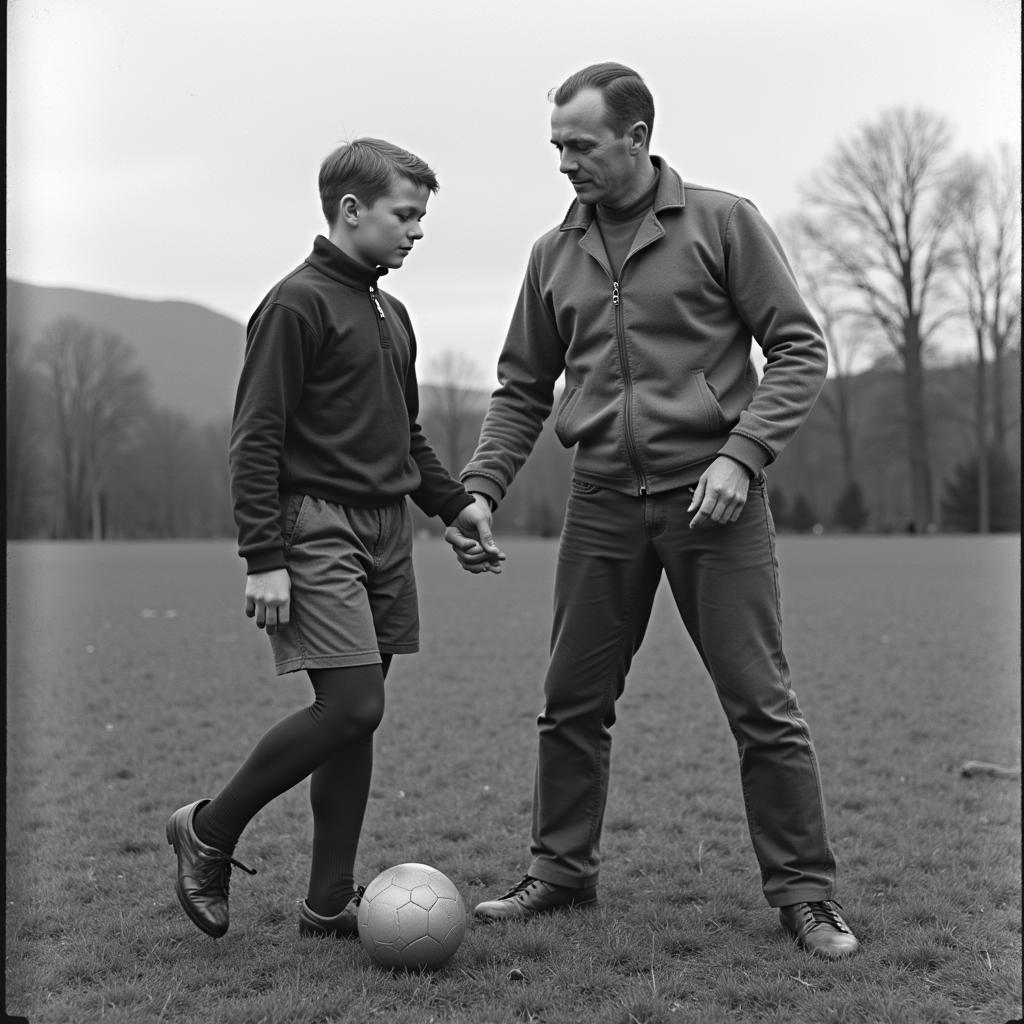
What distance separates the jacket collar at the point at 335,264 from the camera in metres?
3.74

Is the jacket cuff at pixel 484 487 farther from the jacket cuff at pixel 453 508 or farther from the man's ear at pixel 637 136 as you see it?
the man's ear at pixel 637 136

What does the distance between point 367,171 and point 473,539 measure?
3.91 ft

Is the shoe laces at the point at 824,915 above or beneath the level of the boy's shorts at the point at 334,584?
beneath

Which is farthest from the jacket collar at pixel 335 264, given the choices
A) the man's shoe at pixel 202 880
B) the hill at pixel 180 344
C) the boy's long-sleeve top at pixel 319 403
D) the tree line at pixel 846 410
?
the hill at pixel 180 344

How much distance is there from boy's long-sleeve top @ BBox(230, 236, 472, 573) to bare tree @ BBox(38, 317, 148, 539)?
203 ft

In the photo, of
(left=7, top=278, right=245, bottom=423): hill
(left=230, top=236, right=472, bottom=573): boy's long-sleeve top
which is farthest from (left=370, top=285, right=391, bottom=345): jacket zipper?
(left=7, top=278, right=245, bottom=423): hill

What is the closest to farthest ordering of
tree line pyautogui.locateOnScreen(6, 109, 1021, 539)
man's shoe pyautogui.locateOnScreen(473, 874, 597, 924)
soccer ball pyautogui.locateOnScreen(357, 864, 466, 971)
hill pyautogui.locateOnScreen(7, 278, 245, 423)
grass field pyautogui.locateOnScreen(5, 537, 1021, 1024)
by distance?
grass field pyautogui.locateOnScreen(5, 537, 1021, 1024) → soccer ball pyautogui.locateOnScreen(357, 864, 466, 971) → man's shoe pyautogui.locateOnScreen(473, 874, 597, 924) → tree line pyautogui.locateOnScreen(6, 109, 1021, 539) → hill pyautogui.locateOnScreen(7, 278, 245, 423)

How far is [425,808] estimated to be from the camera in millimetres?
5566

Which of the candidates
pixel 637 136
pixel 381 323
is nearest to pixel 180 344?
pixel 381 323

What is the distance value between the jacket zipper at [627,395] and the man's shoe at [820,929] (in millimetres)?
1336

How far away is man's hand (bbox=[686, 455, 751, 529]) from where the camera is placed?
11.8ft

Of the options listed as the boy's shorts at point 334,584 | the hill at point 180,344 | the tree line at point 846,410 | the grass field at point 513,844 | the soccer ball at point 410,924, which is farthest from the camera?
the hill at point 180,344

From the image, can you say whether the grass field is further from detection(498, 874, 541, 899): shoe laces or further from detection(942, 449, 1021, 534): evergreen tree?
detection(942, 449, 1021, 534): evergreen tree

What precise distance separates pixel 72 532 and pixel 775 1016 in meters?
62.8
